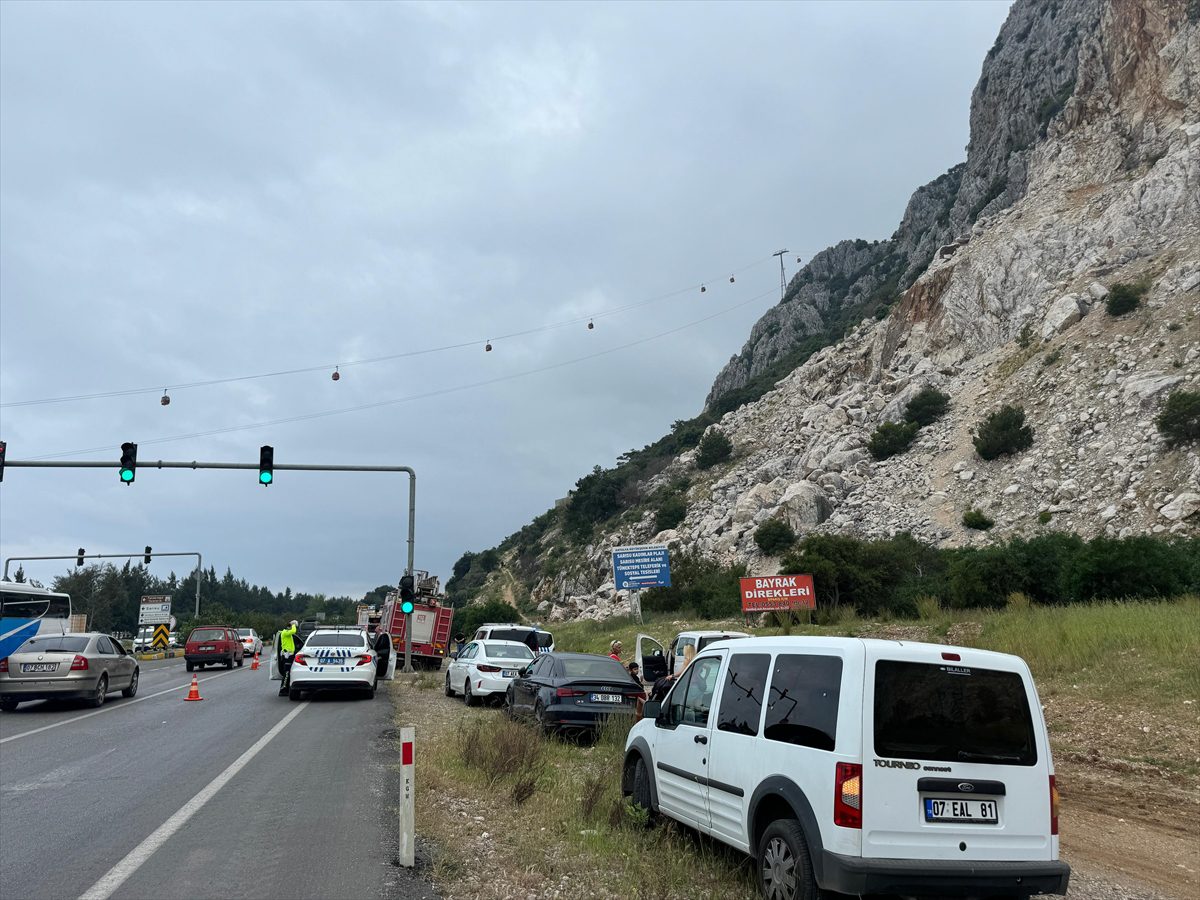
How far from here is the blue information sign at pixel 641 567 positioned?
3700 centimetres

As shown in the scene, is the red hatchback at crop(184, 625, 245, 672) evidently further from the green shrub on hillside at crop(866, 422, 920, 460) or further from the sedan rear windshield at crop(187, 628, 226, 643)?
the green shrub on hillside at crop(866, 422, 920, 460)

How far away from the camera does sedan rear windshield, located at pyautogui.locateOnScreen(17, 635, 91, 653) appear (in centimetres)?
1819

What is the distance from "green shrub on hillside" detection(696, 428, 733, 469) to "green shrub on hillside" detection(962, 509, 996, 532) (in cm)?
3419

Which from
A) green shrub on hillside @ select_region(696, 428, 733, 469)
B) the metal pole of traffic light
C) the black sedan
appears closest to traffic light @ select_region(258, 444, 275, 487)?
the metal pole of traffic light

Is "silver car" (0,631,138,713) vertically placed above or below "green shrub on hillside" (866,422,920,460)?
below

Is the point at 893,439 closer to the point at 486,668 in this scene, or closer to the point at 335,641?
the point at 486,668

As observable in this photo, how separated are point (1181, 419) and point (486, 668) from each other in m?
29.0

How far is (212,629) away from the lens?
118 ft

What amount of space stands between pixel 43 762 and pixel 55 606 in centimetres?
1775

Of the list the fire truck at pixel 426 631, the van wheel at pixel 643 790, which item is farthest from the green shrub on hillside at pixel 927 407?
the van wheel at pixel 643 790

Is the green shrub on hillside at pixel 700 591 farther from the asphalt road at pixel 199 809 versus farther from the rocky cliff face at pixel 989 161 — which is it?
the rocky cliff face at pixel 989 161

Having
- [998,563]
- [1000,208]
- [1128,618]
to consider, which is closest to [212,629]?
[998,563]

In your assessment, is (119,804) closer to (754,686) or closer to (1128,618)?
(754,686)

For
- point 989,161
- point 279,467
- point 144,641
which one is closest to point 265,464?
point 279,467
